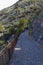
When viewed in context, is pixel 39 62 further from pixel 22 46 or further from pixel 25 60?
pixel 22 46

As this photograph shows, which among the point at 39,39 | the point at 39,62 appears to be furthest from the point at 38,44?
the point at 39,62

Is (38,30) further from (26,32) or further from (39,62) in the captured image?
(39,62)

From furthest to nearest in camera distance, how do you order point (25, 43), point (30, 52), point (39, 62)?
point (25, 43) < point (30, 52) < point (39, 62)

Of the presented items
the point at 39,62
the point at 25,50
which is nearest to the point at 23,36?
the point at 25,50

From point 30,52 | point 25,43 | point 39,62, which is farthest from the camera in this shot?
point 25,43

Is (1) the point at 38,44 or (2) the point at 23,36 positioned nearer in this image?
(1) the point at 38,44

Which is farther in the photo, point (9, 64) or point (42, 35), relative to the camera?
point (42, 35)
